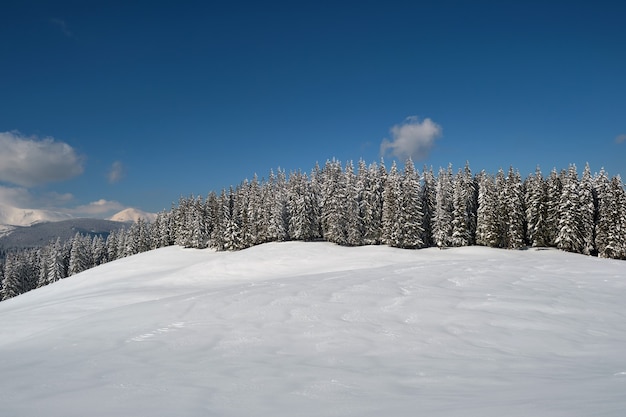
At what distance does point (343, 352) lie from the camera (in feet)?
28.1

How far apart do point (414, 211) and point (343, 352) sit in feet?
161

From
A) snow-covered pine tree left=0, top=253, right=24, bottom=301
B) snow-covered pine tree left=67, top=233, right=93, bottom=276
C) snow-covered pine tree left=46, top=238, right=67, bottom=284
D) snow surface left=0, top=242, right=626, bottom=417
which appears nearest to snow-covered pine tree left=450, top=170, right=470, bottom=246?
snow surface left=0, top=242, right=626, bottom=417

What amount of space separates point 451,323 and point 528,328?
6.76 ft

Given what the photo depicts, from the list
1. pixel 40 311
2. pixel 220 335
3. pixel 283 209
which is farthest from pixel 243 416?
pixel 283 209

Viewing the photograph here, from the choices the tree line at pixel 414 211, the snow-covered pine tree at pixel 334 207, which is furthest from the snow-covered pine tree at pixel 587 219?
the snow-covered pine tree at pixel 334 207

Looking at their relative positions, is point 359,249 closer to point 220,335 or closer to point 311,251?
point 311,251

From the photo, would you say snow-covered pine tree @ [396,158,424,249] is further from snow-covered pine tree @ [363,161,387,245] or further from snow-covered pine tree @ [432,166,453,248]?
snow-covered pine tree @ [363,161,387,245]

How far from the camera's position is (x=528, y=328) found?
10188 millimetres

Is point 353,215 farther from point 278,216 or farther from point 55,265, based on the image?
point 55,265

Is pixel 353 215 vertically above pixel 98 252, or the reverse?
pixel 353 215

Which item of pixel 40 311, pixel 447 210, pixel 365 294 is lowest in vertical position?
pixel 40 311

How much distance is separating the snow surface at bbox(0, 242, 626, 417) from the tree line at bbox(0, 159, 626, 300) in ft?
121

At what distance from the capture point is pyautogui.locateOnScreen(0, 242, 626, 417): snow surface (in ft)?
17.4

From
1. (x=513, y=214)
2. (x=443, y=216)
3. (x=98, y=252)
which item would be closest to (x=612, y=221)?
(x=513, y=214)
